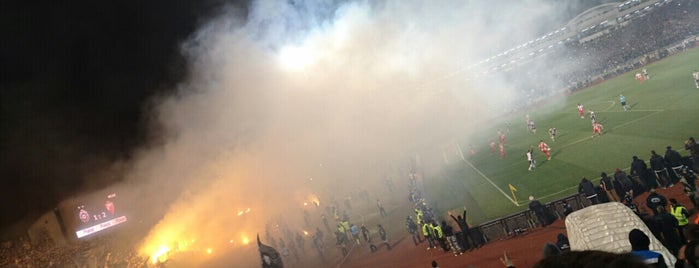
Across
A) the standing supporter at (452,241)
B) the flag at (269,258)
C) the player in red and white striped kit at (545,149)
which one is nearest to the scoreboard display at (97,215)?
the flag at (269,258)

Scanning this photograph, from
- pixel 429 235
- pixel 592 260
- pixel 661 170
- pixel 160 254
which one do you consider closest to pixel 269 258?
pixel 429 235

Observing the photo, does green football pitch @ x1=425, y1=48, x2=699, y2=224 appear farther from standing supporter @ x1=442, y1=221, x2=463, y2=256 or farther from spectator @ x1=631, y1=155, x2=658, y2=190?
standing supporter @ x1=442, y1=221, x2=463, y2=256

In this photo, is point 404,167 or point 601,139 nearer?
point 601,139

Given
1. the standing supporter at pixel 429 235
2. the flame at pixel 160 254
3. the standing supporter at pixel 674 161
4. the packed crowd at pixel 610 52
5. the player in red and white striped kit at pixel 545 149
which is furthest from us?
the packed crowd at pixel 610 52

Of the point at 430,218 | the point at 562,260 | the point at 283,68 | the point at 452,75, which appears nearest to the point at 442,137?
the point at 452,75

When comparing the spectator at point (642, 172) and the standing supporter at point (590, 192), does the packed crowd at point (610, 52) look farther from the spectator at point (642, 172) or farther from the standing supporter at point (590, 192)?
the standing supporter at point (590, 192)

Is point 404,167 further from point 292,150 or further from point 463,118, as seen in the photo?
point 463,118

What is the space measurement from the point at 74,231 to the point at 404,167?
1059 inches

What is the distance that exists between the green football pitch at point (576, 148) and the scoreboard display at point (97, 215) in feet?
84.1

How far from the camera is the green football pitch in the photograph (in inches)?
751

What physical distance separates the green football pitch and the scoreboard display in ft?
84.1

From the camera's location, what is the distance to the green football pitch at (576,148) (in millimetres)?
19078

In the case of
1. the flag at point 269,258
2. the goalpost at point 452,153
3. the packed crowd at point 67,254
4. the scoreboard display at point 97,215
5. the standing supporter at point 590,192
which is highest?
the scoreboard display at point 97,215

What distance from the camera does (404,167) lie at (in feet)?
128
